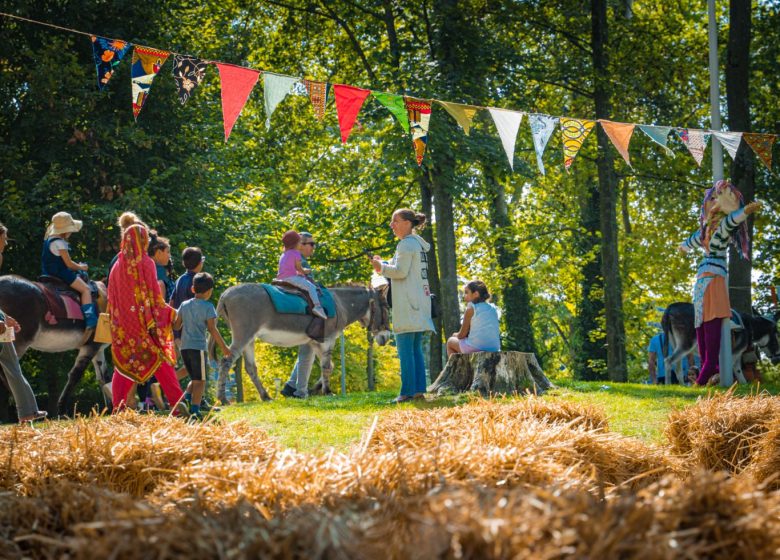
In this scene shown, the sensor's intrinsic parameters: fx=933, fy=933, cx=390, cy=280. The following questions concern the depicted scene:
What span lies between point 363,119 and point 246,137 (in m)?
6.22

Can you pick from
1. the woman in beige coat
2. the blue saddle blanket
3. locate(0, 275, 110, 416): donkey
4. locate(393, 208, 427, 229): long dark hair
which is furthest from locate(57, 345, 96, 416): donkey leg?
locate(393, 208, 427, 229): long dark hair

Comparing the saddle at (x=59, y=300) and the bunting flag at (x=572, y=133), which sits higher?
the bunting flag at (x=572, y=133)

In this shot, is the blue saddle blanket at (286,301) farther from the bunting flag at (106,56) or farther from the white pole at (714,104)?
the white pole at (714,104)

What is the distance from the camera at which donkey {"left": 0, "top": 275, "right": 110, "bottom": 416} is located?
434 inches

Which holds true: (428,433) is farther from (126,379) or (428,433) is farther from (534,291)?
(534,291)

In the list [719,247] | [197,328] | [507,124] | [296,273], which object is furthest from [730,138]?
[197,328]

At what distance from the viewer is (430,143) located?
1761cm

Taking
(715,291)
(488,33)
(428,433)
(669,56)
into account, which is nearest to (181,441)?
(428,433)

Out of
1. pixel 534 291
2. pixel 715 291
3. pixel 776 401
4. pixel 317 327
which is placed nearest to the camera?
pixel 776 401

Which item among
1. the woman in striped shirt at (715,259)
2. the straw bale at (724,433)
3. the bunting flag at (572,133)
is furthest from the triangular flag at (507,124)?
the straw bale at (724,433)

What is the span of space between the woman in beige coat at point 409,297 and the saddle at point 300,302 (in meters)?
3.98

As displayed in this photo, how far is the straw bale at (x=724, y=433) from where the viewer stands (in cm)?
558

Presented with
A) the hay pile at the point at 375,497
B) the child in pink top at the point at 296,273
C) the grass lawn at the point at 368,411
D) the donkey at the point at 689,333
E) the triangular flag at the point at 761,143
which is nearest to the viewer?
the hay pile at the point at 375,497

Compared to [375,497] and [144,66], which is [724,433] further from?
Result: [144,66]
